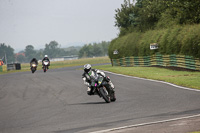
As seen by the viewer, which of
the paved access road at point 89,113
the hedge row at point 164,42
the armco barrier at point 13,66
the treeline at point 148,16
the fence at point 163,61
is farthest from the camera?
the armco barrier at point 13,66

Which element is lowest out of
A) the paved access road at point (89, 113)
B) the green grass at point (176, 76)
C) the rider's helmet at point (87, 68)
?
the green grass at point (176, 76)

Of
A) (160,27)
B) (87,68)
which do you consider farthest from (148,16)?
(87,68)

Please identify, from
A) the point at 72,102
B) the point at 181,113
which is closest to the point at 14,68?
the point at 72,102

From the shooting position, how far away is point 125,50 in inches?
1816

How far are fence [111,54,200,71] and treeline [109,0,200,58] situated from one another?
47cm

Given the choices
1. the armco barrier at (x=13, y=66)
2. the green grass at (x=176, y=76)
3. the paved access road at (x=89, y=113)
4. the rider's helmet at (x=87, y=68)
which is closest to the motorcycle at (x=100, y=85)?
the rider's helmet at (x=87, y=68)

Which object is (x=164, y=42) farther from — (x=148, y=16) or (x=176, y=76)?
(x=176, y=76)

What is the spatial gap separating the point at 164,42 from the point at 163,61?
6.17 ft

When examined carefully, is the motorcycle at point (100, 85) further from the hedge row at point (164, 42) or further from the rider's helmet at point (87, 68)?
the hedge row at point (164, 42)

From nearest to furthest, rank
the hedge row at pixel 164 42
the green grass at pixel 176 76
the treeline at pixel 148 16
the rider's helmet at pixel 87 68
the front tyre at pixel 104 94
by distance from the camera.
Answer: the front tyre at pixel 104 94 < the rider's helmet at pixel 87 68 < the green grass at pixel 176 76 < the hedge row at pixel 164 42 < the treeline at pixel 148 16

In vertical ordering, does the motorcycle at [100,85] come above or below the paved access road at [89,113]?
above

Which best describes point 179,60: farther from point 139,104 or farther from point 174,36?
point 139,104

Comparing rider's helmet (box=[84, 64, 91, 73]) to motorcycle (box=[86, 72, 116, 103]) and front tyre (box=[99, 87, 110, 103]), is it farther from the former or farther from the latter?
front tyre (box=[99, 87, 110, 103])

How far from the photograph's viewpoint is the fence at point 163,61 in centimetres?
2817
